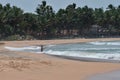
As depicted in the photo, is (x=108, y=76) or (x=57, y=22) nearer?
(x=108, y=76)

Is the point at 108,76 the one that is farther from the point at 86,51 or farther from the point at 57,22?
the point at 57,22

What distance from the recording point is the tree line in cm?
6656

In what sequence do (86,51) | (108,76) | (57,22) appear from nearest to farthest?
(108,76)
(86,51)
(57,22)

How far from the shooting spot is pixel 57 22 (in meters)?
73.8

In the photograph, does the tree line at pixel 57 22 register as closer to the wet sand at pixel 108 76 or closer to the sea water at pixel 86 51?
the sea water at pixel 86 51

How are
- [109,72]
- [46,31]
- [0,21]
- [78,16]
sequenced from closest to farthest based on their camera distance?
[109,72] → [0,21] → [46,31] → [78,16]

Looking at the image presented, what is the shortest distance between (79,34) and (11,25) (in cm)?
1838

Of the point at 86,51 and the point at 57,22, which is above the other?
the point at 57,22

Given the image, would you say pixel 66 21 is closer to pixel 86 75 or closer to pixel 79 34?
pixel 79 34

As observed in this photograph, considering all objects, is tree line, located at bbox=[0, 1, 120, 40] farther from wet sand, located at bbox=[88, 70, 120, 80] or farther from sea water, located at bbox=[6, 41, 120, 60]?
wet sand, located at bbox=[88, 70, 120, 80]

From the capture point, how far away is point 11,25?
66.6 metres

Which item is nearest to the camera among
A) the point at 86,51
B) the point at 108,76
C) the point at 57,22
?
the point at 108,76

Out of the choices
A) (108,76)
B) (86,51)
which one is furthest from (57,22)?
(108,76)

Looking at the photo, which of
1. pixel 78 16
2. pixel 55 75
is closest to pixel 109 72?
pixel 55 75
